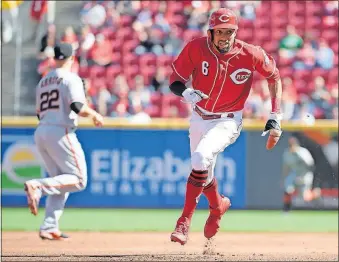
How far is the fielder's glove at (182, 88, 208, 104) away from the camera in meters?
7.65

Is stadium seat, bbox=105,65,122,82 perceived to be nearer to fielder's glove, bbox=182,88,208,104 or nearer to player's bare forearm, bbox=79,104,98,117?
player's bare forearm, bbox=79,104,98,117

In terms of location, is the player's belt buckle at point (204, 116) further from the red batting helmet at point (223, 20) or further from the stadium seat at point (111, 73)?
the stadium seat at point (111, 73)

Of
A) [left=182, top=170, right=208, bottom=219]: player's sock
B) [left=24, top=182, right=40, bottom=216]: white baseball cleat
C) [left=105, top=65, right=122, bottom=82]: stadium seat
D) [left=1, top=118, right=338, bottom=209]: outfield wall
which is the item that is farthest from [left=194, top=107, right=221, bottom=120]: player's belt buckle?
[left=105, top=65, right=122, bottom=82]: stadium seat

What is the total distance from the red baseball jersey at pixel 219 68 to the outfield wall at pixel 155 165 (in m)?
6.11

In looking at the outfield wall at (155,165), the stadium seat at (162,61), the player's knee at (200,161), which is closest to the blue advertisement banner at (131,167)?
the outfield wall at (155,165)

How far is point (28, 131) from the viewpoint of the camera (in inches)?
554

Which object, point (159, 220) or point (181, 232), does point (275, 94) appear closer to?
point (181, 232)

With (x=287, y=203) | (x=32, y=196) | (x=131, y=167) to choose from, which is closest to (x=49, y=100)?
(x=32, y=196)

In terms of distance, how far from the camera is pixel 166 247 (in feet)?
30.1

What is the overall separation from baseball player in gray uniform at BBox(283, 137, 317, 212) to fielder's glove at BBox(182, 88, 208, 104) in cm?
682

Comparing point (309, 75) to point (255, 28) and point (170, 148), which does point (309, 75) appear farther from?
point (170, 148)

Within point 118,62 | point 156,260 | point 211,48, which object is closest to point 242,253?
point 156,260

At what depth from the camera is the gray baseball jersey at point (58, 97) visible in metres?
8.99

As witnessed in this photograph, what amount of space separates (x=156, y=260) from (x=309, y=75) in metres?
10.6
